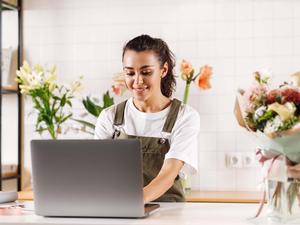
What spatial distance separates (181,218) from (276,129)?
36 centimetres

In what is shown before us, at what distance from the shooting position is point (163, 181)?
7.41 feet

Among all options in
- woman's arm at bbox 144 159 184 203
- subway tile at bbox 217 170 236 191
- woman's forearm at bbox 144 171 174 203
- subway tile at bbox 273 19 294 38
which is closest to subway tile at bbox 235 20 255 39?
subway tile at bbox 273 19 294 38

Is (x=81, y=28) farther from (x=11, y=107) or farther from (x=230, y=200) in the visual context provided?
(x=230, y=200)

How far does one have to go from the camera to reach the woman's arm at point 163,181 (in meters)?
2.14

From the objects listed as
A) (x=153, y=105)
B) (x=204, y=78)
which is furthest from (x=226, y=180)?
(x=153, y=105)

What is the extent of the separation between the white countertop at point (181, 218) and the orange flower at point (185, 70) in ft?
5.38

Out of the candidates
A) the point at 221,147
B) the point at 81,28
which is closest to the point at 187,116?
the point at 221,147

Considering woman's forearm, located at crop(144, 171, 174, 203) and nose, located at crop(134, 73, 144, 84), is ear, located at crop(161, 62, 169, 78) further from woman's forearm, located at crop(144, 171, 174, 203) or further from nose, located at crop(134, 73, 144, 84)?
woman's forearm, located at crop(144, 171, 174, 203)

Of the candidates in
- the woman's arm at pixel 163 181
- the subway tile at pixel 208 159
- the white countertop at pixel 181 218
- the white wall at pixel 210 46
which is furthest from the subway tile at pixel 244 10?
the white countertop at pixel 181 218

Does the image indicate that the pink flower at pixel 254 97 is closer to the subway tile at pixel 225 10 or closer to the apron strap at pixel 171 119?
the apron strap at pixel 171 119

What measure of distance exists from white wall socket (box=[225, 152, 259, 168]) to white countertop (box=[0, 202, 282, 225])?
1862 millimetres

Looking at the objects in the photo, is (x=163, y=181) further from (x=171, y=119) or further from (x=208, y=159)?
(x=208, y=159)

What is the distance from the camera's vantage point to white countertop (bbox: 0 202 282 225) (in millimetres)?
1670

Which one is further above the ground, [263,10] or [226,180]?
[263,10]
